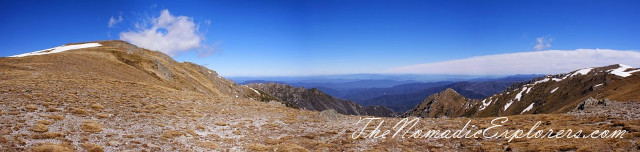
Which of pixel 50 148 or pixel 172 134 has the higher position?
pixel 50 148

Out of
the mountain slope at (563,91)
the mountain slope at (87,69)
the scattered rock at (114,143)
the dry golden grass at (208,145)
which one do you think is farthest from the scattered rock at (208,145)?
the mountain slope at (563,91)

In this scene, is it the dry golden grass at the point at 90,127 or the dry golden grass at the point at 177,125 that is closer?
the dry golden grass at the point at 177,125

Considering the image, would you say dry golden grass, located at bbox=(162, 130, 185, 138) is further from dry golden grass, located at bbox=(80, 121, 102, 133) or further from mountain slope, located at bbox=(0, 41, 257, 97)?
mountain slope, located at bbox=(0, 41, 257, 97)

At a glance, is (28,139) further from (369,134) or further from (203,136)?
(369,134)

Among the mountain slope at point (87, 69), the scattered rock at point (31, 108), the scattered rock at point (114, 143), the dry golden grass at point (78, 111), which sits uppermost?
the mountain slope at point (87, 69)

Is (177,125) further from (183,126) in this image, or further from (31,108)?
(31,108)

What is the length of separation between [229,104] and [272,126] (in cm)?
1195

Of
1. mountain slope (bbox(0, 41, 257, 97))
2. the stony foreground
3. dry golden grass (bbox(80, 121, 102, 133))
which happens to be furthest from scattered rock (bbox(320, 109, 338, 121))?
mountain slope (bbox(0, 41, 257, 97))

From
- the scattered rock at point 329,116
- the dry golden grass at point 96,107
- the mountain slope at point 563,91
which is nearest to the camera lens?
the dry golden grass at point 96,107

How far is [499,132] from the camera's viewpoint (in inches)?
971

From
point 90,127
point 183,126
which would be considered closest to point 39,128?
point 90,127

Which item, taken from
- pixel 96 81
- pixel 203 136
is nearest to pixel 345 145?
pixel 203 136

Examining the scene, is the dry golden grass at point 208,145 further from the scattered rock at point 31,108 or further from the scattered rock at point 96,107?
the scattered rock at point 31,108

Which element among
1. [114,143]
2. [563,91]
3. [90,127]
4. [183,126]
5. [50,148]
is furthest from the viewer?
[563,91]
